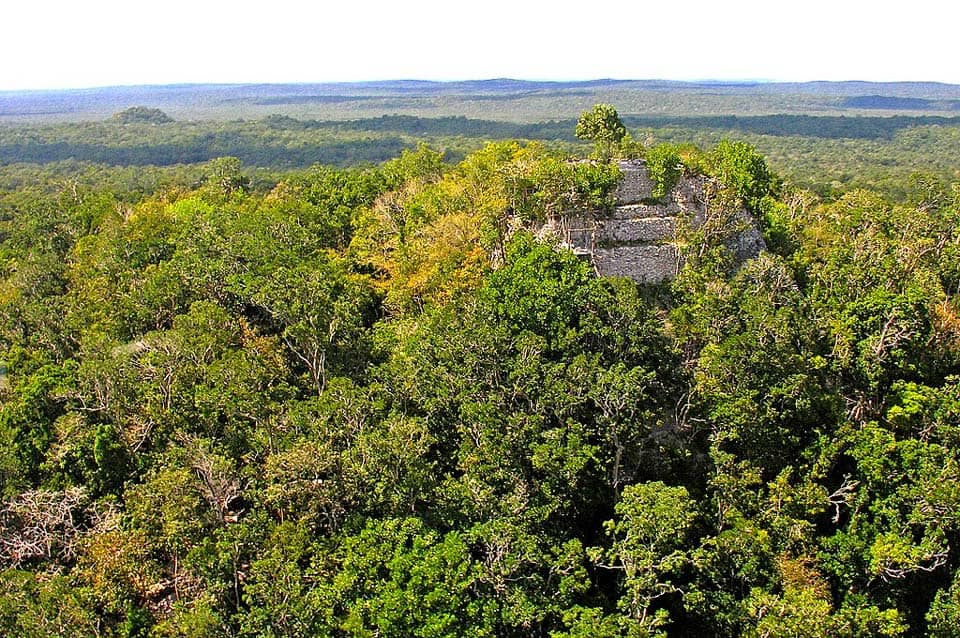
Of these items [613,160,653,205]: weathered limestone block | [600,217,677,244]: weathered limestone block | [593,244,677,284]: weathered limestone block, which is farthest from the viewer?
[613,160,653,205]: weathered limestone block

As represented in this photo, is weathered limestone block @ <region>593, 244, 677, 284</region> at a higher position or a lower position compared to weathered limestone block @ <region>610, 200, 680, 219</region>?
lower

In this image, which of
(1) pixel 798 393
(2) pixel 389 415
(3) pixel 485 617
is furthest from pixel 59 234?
(1) pixel 798 393

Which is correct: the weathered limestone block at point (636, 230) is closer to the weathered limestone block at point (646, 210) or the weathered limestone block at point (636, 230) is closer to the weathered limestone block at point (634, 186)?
the weathered limestone block at point (646, 210)

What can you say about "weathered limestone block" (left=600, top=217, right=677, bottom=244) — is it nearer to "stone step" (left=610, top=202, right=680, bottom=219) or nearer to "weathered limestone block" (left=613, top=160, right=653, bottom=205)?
"stone step" (left=610, top=202, right=680, bottom=219)

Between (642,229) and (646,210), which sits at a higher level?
(646,210)

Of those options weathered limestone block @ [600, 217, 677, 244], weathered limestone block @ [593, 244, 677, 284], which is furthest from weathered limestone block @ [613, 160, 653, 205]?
weathered limestone block @ [593, 244, 677, 284]

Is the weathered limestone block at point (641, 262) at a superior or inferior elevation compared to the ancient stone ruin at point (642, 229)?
inferior

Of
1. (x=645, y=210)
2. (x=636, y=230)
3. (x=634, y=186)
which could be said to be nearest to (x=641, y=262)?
(x=636, y=230)

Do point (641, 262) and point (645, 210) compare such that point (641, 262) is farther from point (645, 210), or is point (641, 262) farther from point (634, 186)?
point (634, 186)

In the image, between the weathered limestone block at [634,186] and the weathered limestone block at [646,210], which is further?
the weathered limestone block at [634,186]

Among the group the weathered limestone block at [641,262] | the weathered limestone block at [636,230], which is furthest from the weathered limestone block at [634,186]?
the weathered limestone block at [641,262]
